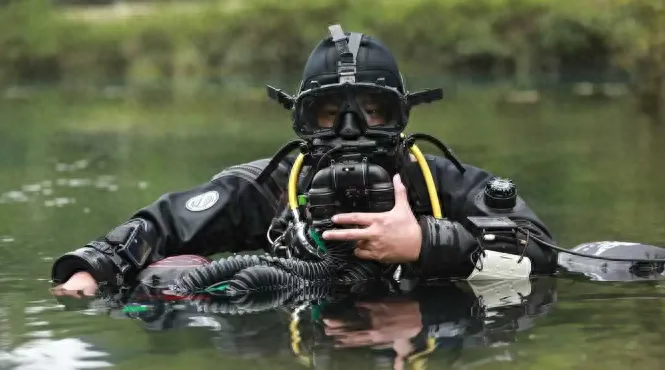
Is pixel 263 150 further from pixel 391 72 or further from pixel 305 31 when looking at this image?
pixel 305 31

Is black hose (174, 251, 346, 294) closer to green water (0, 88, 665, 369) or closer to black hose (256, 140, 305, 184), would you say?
green water (0, 88, 665, 369)

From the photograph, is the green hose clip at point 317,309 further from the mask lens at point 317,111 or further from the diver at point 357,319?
the mask lens at point 317,111

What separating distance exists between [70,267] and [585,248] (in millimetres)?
2277

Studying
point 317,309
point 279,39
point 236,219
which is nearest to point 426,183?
point 317,309

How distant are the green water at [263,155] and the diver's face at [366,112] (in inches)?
28.8

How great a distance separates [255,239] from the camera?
4867 mm

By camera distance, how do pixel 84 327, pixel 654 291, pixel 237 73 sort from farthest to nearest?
pixel 237 73 → pixel 654 291 → pixel 84 327

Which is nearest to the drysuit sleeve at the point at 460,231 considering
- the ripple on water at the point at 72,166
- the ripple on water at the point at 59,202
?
the ripple on water at the point at 59,202

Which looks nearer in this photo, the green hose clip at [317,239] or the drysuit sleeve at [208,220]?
the green hose clip at [317,239]

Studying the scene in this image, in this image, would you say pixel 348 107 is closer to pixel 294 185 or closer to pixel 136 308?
pixel 294 185

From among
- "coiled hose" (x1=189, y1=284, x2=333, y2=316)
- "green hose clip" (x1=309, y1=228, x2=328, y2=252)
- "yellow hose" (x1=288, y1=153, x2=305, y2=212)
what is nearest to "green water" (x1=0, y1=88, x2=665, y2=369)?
"coiled hose" (x1=189, y1=284, x2=333, y2=316)

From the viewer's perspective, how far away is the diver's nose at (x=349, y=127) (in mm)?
4145

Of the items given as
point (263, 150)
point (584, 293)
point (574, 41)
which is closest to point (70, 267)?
point (584, 293)

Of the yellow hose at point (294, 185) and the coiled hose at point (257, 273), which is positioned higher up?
the yellow hose at point (294, 185)
